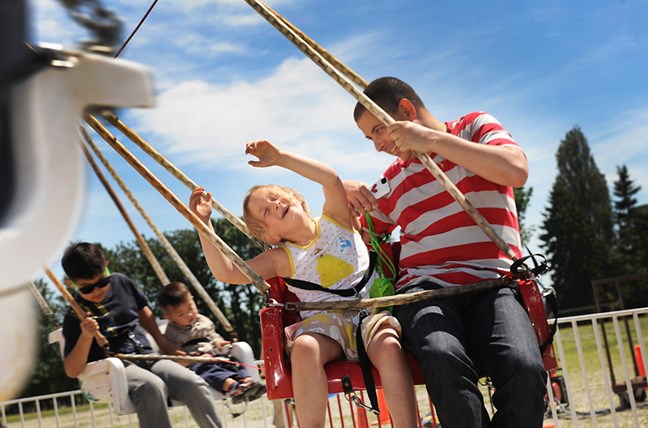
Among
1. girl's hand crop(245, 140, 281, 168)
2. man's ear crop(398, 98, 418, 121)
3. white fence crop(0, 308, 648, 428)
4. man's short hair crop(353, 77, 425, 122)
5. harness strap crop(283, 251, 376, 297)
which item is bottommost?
white fence crop(0, 308, 648, 428)

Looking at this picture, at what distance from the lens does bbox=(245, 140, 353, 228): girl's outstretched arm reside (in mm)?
2666

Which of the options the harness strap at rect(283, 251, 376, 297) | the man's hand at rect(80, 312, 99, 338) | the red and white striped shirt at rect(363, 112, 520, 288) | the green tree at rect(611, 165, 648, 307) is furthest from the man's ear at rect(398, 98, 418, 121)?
the green tree at rect(611, 165, 648, 307)

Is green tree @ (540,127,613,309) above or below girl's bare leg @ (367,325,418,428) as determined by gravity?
above

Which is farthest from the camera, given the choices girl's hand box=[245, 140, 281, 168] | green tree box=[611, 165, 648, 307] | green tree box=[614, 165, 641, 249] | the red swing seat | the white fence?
green tree box=[614, 165, 641, 249]

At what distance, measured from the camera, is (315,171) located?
9.30ft

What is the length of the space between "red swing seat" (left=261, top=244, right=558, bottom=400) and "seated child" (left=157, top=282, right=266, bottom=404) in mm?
1822

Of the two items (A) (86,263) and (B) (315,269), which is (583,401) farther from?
(B) (315,269)

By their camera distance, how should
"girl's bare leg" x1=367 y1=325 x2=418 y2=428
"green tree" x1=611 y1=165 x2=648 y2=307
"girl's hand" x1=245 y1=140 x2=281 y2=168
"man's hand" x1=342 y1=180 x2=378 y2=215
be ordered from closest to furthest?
"girl's bare leg" x1=367 y1=325 x2=418 y2=428
"girl's hand" x1=245 y1=140 x2=281 y2=168
"man's hand" x1=342 y1=180 x2=378 y2=215
"green tree" x1=611 y1=165 x2=648 y2=307

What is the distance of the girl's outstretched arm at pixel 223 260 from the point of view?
2.70 m

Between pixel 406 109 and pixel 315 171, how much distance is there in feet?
1.43

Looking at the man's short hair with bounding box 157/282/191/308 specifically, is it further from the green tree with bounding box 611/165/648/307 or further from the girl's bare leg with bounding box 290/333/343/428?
the green tree with bounding box 611/165/648/307

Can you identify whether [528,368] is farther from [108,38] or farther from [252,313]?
[252,313]

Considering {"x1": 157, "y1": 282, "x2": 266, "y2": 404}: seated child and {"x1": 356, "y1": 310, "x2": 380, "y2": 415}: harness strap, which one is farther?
{"x1": 157, "y1": 282, "x2": 266, "y2": 404}: seated child

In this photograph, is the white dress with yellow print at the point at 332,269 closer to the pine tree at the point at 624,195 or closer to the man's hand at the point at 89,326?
the man's hand at the point at 89,326
